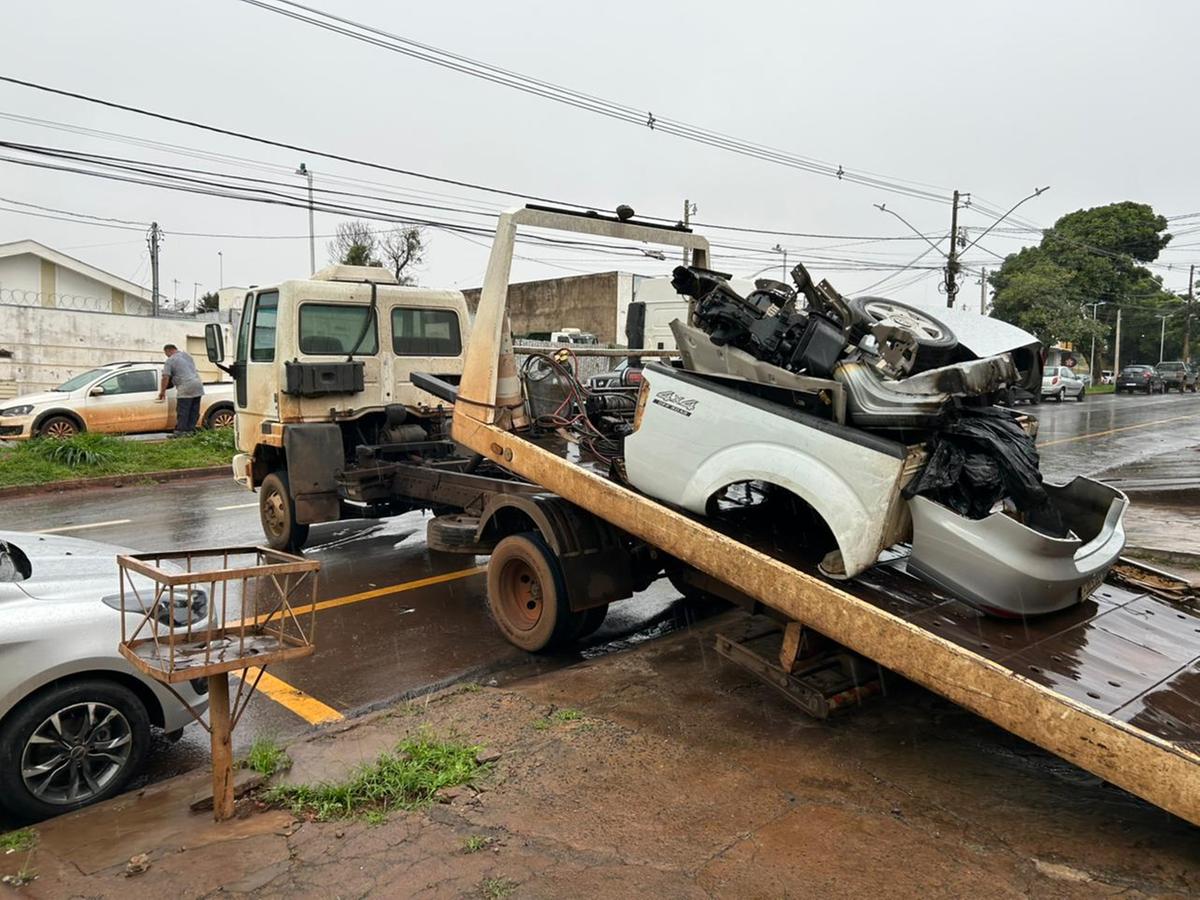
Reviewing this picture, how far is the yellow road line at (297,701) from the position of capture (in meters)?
4.41

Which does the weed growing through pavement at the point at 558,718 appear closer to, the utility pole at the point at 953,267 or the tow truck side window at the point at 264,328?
the tow truck side window at the point at 264,328

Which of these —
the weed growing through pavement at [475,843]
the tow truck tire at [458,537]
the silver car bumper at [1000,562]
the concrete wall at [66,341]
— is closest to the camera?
the weed growing through pavement at [475,843]

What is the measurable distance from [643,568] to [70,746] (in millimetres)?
3070

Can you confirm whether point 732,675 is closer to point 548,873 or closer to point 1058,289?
point 548,873

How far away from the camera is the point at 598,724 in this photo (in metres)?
3.93

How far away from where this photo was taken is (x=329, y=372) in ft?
24.3

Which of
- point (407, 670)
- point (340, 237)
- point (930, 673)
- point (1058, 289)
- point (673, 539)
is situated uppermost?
point (340, 237)

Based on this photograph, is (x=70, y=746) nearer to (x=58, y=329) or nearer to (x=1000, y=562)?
(x=1000, y=562)

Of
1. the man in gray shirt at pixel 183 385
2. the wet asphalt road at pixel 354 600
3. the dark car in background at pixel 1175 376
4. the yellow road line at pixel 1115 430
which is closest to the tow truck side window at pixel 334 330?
the wet asphalt road at pixel 354 600

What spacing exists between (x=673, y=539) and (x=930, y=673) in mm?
1392

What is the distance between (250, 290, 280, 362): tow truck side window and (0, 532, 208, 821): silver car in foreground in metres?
3.96

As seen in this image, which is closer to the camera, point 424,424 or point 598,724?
point 598,724

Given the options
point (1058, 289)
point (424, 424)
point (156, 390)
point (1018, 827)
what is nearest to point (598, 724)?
point (1018, 827)

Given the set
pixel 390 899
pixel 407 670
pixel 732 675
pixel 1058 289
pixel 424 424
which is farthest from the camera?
pixel 1058 289
